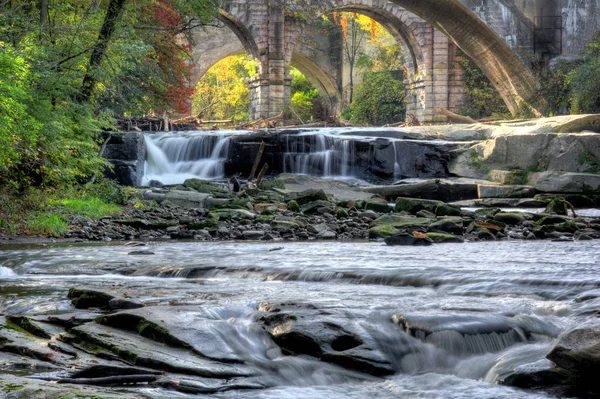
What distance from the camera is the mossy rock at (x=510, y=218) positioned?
1070 centimetres

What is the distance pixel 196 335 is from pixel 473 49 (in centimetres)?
2470

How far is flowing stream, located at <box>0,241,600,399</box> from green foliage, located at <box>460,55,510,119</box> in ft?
70.7

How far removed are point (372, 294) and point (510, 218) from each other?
593cm

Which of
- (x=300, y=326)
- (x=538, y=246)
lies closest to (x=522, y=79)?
(x=538, y=246)

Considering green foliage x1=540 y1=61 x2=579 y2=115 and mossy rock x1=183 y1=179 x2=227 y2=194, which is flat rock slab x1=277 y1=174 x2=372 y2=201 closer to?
mossy rock x1=183 y1=179 x2=227 y2=194

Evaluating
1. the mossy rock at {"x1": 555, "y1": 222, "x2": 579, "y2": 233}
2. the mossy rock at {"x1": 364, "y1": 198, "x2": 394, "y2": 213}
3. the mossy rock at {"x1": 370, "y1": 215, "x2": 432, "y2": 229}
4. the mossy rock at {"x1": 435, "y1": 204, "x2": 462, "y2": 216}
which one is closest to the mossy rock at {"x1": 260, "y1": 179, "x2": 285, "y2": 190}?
the mossy rock at {"x1": 364, "y1": 198, "x2": 394, "y2": 213}

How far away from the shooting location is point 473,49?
27000mm

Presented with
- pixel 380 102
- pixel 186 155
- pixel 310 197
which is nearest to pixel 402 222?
pixel 310 197

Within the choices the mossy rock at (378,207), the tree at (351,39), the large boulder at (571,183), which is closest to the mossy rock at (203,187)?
the mossy rock at (378,207)

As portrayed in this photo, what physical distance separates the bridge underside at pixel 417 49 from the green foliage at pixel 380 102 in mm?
1701

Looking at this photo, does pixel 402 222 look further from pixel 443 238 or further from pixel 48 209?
pixel 48 209

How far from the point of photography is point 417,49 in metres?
30.3

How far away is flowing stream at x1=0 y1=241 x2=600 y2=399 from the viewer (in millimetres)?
3752

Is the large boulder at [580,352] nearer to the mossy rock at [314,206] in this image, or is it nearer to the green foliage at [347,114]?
the mossy rock at [314,206]
